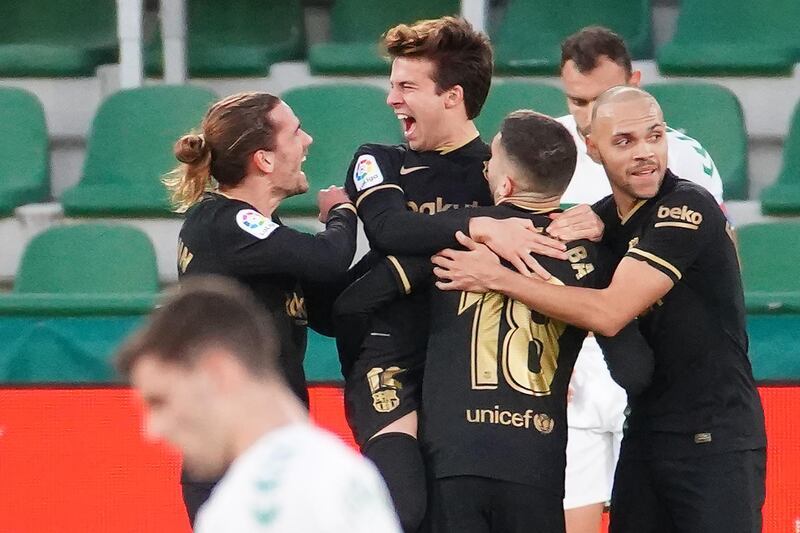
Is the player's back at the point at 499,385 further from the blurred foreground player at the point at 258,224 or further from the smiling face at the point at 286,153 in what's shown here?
the smiling face at the point at 286,153

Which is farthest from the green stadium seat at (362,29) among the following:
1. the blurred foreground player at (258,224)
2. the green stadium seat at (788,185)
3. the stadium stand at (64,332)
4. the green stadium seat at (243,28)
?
the blurred foreground player at (258,224)

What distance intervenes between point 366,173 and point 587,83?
1839mm

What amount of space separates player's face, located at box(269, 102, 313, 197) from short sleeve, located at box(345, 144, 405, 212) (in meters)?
0.16

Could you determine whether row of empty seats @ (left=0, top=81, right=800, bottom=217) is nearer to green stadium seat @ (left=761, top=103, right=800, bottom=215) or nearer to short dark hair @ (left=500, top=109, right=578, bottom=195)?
green stadium seat @ (left=761, top=103, right=800, bottom=215)

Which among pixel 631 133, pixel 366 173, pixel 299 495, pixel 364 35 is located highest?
pixel 364 35

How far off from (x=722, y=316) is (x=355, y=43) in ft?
16.5

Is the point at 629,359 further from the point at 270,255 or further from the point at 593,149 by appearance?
the point at 270,255

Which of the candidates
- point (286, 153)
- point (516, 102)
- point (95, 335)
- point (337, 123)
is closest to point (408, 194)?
point (286, 153)

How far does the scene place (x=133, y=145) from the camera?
780cm

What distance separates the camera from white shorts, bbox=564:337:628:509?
5090mm

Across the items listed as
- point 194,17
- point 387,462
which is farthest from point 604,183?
point 194,17

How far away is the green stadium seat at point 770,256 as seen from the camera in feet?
20.3

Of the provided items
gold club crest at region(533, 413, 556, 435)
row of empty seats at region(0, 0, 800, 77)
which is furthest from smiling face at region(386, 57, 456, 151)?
row of empty seats at region(0, 0, 800, 77)

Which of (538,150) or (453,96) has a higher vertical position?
(453,96)
